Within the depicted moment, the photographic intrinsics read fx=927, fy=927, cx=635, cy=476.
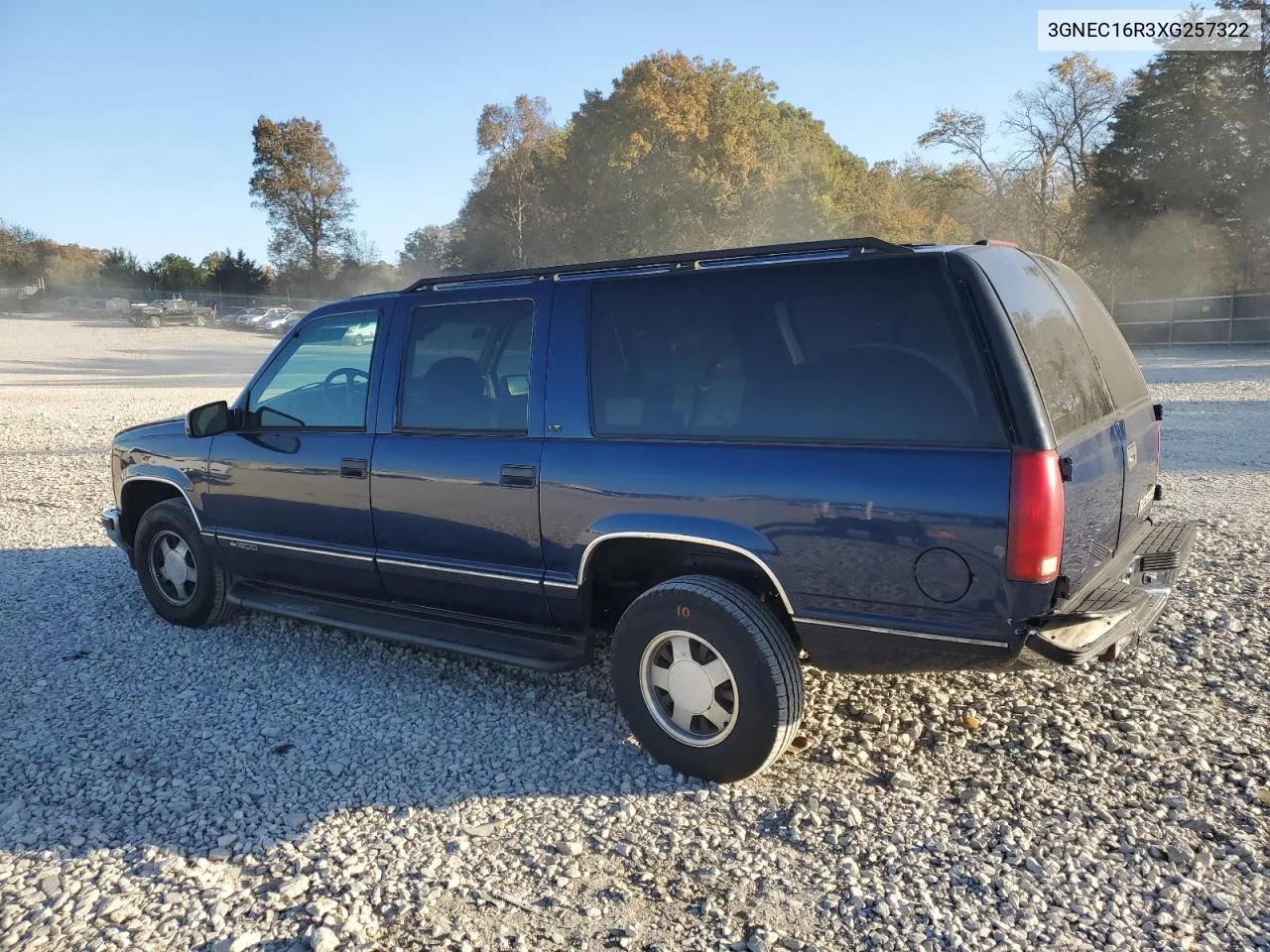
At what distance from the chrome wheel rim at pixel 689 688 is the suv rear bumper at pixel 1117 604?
1.12 meters

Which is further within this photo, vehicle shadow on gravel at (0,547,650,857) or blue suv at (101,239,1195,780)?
vehicle shadow on gravel at (0,547,650,857)

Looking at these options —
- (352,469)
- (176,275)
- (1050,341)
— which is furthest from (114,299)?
(1050,341)

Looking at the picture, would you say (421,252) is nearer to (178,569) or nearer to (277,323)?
(277,323)

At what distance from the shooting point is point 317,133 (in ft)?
209

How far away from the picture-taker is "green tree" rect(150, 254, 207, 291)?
6456cm

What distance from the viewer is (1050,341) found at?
343 cm

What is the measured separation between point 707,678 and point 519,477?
116 cm

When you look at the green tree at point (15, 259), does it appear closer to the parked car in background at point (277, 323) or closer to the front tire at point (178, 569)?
the parked car in background at point (277, 323)

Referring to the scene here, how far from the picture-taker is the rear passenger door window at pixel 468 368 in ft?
13.6

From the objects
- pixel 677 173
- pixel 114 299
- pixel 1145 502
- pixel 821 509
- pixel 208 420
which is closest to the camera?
pixel 821 509

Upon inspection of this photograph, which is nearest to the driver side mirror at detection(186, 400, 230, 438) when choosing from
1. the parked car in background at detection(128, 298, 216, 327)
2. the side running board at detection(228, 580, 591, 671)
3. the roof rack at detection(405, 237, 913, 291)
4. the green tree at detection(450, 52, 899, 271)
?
the side running board at detection(228, 580, 591, 671)

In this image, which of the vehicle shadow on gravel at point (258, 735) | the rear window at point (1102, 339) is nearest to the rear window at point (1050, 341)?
the rear window at point (1102, 339)

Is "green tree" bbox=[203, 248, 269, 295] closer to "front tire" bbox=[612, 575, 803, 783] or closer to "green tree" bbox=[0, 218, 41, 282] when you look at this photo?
"green tree" bbox=[0, 218, 41, 282]

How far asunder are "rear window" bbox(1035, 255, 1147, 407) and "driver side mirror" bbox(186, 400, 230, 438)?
4169mm
